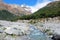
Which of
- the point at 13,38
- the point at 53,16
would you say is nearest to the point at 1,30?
the point at 13,38

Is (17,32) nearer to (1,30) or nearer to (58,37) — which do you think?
(1,30)

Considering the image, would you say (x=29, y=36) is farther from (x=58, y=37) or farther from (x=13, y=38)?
(x=58, y=37)

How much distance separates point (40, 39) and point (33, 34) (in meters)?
3.03

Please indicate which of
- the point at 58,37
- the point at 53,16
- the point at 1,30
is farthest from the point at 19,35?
the point at 53,16

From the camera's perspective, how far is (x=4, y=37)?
3025 centimetres

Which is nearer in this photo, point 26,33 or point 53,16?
point 26,33

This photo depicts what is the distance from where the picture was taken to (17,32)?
106ft

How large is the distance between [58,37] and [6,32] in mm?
8366

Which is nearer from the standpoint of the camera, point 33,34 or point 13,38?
point 13,38

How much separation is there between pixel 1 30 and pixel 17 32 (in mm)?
2572

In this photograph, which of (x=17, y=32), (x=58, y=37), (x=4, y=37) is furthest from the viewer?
(x=17, y=32)

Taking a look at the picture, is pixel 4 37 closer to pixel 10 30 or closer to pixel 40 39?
pixel 10 30

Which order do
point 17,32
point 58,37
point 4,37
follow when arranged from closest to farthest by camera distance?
point 58,37 → point 4,37 → point 17,32

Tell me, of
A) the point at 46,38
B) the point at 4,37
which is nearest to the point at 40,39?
the point at 46,38
